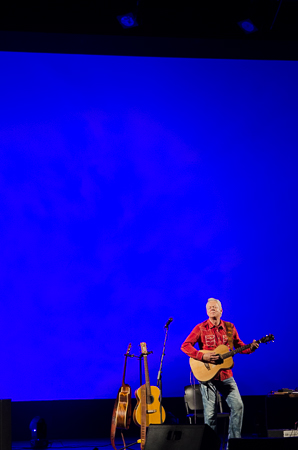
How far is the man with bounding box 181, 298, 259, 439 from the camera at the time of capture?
5543 mm

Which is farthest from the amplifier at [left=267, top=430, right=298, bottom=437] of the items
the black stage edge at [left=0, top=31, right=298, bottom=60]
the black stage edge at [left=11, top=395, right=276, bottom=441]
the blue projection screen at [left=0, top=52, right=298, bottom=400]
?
the black stage edge at [left=0, top=31, right=298, bottom=60]

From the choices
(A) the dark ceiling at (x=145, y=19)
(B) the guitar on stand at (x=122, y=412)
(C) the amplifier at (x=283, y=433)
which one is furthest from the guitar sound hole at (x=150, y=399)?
(A) the dark ceiling at (x=145, y=19)

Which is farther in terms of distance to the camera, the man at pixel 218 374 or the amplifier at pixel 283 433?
the man at pixel 218 374

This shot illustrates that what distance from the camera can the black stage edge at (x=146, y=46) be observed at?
7332mm

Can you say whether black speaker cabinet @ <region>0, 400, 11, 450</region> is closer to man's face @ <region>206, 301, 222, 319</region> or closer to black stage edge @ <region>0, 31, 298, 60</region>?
man's face @ <region>206, 301, 222, 319</region>

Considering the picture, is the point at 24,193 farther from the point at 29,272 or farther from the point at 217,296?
the point at 217,296

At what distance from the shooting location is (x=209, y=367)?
5.68 m

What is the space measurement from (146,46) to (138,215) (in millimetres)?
2244

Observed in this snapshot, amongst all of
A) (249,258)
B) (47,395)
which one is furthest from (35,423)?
(249,258)

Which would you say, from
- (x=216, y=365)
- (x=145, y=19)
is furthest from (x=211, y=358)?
(x=145, y=19)

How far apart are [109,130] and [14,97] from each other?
1.30m

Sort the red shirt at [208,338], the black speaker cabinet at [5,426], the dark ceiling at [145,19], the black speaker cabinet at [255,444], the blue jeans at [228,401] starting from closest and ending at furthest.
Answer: the black speaker cabinet at [255,444] < the black speaker cabinet at [5,426] < the blue jeans at [228,401] < the red shirt at [208,338] < the dark ceiling at [145,19]

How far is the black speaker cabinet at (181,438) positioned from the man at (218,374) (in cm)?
220

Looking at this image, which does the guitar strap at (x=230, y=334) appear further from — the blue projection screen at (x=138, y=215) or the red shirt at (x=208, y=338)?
the blue projection screen at (x=138, y=215)
